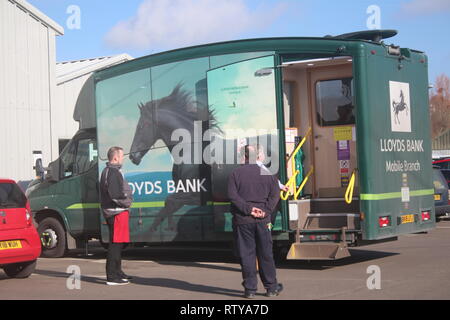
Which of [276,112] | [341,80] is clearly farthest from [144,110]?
[341,80]

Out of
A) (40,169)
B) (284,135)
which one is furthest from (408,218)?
(40,169)

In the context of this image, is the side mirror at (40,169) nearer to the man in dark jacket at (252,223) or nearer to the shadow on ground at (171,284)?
the shadow on ground at (171,284)

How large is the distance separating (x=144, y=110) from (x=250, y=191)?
15.5 feet

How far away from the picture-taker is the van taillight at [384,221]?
10.6m

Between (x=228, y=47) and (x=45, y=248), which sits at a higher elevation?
(x=228, y=47)

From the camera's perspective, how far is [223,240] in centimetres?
1156

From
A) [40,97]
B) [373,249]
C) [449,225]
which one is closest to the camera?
[373,249]

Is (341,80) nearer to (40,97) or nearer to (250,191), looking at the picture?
(250,191)

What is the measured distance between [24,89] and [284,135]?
45.9ft

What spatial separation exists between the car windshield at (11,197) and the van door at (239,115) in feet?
10.0

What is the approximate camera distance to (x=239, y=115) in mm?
11242

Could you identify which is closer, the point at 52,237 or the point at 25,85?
the point at 52,237

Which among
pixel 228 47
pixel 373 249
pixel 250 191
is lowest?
pixel 373 249
